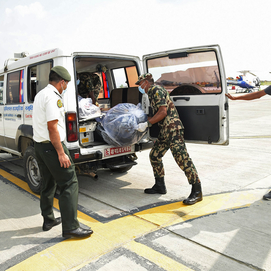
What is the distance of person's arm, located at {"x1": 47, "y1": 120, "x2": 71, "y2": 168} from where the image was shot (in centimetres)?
293

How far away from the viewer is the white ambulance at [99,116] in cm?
399

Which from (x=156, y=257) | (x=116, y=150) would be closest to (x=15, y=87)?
(x=116, y=150)

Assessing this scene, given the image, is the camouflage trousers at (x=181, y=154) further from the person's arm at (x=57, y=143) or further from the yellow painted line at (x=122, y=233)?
the person's arm at (x=57, y=143)

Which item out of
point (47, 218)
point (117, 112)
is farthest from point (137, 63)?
point (47, 218)

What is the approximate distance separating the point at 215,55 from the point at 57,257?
316 cm

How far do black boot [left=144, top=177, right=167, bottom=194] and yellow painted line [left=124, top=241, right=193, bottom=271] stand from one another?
1.53m

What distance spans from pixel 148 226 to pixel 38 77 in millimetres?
2697

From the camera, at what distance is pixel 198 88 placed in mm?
4367

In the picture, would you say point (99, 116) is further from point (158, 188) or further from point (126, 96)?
point (158, 188)

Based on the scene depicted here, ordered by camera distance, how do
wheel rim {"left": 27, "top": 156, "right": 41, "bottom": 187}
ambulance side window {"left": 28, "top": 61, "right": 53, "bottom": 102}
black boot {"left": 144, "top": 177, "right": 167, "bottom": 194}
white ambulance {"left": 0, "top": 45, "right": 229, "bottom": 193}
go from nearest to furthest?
white ambulance {"left": 0, "top": 45, "right": 229, "bottom": 193}, ambulance side window {"left": 28, "top": 61, "right": 53, "bottom": 102}, black boot {"left": 144, "top": 177, "right": 167, "bottom": 194}, wheel rim {"left": 27, "top": 156, "right": 41, "bottom": 187}

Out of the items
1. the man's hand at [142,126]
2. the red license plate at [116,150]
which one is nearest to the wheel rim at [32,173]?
the red license plate at [116,150]

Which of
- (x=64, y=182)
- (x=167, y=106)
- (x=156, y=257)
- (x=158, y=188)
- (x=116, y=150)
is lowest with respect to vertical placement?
(x=156, y=257)

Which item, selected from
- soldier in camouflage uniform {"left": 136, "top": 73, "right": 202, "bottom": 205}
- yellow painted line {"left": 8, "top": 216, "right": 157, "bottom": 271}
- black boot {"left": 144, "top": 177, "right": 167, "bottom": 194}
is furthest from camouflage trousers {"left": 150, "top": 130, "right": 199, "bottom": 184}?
yellow painted line {"left": 8, "top": 216, "right": 157, "bottom": 271}

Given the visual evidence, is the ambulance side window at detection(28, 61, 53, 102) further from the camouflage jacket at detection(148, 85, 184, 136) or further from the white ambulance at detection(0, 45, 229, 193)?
the camouflage jacket at detection(148, 85, 184, 136)
